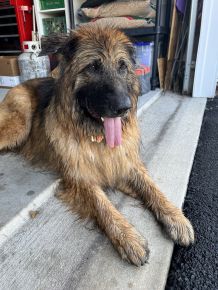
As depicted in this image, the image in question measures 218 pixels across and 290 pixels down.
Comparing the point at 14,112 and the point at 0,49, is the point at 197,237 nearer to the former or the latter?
the point at 14,112

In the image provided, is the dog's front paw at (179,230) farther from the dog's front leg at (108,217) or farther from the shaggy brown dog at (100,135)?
the dog's front leg at (108,217)

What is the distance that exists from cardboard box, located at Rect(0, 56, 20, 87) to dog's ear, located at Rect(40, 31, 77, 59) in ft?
9.66

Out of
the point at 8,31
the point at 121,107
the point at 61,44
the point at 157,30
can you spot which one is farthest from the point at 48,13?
the point at 121,107

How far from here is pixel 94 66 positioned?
1615mm

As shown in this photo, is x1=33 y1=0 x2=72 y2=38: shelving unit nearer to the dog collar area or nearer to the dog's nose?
the dog collar area

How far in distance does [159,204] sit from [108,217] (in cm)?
35

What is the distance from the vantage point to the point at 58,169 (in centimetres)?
194

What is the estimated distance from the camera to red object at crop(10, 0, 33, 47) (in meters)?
4.82

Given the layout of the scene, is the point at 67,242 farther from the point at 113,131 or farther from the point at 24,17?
the point at 24,17

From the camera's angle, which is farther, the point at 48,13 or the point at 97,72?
the point at 48,13

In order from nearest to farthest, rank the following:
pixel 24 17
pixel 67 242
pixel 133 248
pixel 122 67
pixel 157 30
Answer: pixel 133 248 < pixel 67 242 < pixel 122 67 < pixel 157 30 < pixel 24 17

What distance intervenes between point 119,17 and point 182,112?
1.86 m

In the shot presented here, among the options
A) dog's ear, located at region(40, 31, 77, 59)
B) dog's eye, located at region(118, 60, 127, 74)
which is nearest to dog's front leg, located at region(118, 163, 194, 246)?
dog's eye, located at region(118, 60, 127, 74)

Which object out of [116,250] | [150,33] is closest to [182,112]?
[150,33]
